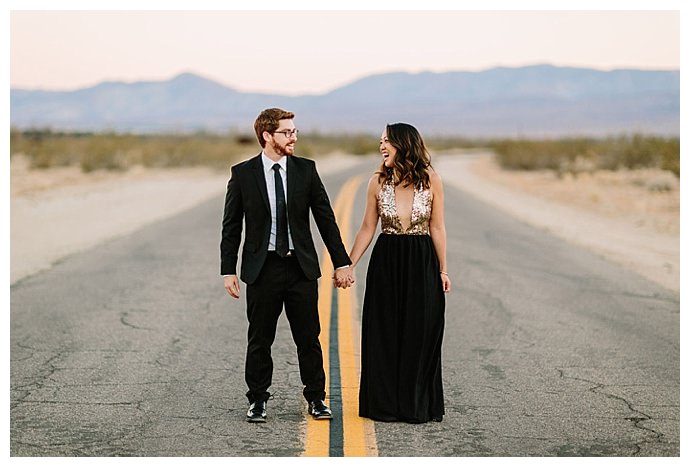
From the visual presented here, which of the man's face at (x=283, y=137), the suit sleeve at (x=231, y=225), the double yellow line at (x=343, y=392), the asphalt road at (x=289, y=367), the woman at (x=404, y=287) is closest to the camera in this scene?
the double yellow line at (x=343, y=392)

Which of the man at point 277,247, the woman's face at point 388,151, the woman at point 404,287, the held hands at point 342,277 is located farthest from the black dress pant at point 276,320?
the woman's face at point 388,151

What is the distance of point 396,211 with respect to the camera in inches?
252

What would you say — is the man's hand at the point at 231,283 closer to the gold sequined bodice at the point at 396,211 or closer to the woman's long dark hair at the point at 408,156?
the gold sequined bodice at the point at 396,211

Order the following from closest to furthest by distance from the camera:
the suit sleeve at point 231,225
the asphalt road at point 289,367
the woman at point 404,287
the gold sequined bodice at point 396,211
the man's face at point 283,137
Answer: the asphalt road at point 289,367 < the man's face at point 283,137 < the suit sleeve at point 231,225 < the woman at point 404,287 < the gold sequined bodice at point 396,211

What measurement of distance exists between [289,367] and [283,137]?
88.9 inches

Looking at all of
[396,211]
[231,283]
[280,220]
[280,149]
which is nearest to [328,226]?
[280,220]

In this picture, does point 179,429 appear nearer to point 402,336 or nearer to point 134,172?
point 402,336

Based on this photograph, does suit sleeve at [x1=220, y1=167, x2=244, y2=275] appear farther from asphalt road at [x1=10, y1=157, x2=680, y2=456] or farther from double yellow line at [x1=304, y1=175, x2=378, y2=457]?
double yellow line at [x1=304, y1=175, x2=378, y2=457]

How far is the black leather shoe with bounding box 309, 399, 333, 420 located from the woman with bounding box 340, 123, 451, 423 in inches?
8.3

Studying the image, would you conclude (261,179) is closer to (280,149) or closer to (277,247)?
(280,149)

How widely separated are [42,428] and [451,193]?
79.1ft

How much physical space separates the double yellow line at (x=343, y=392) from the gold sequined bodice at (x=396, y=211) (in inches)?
44.7

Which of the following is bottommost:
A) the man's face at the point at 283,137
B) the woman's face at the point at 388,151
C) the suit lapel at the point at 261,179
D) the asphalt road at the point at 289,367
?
the asphalt road at the point at 289,367

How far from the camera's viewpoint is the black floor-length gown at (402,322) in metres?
6.26
